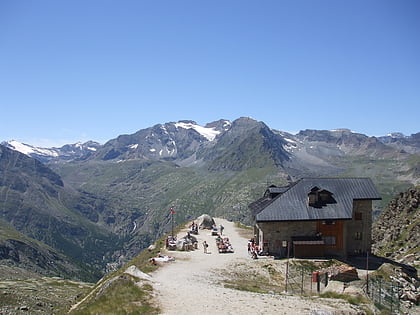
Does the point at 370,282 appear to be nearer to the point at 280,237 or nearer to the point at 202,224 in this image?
the point at 280,237

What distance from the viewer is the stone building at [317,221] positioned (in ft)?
175

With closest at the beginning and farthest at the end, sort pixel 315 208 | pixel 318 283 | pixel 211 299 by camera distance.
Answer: pixel 211 299
pixel 318 283
pixel 315 208

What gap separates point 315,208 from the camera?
182 feet

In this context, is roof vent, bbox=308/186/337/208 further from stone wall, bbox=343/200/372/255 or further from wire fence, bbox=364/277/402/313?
wire fence, bbox=364/277/402/313

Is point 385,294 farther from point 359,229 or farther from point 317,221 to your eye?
point 359,229

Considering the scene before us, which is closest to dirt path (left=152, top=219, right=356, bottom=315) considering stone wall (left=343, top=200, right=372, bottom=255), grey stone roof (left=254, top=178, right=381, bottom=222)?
grey stone roof (left=254, top=178, right=381, bottom=222)

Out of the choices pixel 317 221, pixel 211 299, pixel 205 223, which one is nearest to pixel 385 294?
pixel 317 221

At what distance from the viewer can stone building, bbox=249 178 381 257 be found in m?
53.4

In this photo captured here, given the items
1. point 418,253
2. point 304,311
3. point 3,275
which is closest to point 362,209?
point 418,253

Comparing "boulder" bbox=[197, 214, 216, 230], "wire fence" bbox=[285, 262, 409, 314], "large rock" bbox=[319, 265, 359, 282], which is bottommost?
"wire fence" bbox=[285, 262, 409, 314]

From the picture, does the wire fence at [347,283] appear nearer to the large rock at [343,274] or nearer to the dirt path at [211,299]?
the large rock at [343,274]

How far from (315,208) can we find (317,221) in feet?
7.16

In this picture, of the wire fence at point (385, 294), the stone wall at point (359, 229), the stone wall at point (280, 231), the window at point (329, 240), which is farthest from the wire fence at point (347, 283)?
the stone wall at point (359, 229)

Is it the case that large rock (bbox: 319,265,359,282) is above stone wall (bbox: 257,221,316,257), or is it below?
below
